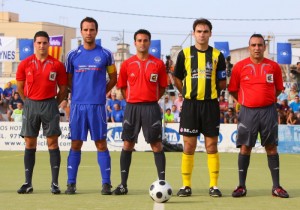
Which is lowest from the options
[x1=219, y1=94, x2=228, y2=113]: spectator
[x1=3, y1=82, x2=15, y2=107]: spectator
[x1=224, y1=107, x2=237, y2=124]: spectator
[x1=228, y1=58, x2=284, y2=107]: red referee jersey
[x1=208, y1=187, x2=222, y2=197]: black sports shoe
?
[x1=208, y1=187, x2=222, y2=197]: black sports shoe

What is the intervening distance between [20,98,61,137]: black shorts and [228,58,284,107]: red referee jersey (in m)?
2.49

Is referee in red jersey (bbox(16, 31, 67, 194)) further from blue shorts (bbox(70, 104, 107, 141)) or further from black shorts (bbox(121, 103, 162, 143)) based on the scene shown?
black shorts (bbox(121, 103, 162, 143))

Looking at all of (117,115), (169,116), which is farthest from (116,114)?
(169,116)

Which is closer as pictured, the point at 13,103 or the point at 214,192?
the point at 214,192

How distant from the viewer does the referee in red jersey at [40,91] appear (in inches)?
396

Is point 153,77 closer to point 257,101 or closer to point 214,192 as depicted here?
point 257,101

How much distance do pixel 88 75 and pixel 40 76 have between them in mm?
642

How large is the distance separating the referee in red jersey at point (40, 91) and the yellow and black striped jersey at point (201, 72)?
1.65 m

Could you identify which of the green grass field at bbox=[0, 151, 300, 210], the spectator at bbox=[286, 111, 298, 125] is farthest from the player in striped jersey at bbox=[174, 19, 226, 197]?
the spectator at bbox=[286, 111, 298, 125]

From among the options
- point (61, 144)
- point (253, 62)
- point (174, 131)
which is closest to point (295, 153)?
point (174, 131)

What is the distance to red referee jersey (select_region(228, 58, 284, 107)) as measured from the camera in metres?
9.88

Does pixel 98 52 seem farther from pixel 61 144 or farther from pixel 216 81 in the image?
pixel 61 144

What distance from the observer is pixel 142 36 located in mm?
10062

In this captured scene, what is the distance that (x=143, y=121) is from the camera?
10078mm
